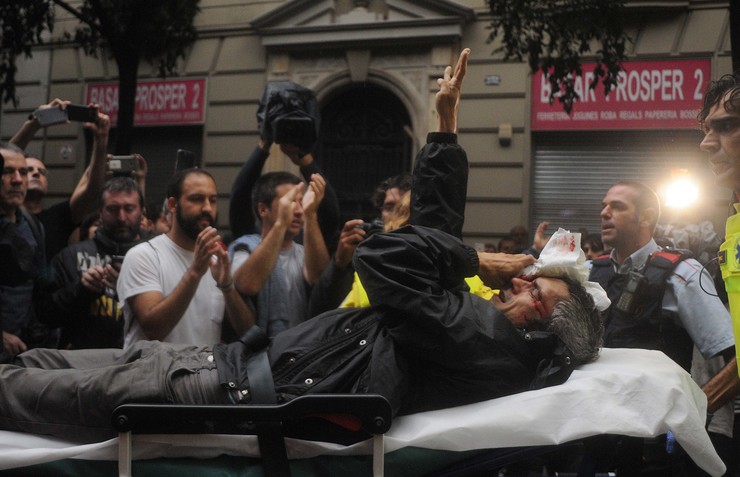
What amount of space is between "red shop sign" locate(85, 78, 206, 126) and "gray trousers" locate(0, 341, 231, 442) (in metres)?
11.0

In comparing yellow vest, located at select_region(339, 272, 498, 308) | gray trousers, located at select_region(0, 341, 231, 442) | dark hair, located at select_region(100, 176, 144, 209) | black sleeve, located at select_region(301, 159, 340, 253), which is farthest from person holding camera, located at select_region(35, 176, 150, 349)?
gray trousers, located at select_region(0, 341, 231, 442)

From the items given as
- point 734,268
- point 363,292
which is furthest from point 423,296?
point 363,292

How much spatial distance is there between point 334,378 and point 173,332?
149 cm

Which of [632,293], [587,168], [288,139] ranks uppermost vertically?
[587,168]

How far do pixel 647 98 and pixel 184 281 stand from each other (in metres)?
8.85

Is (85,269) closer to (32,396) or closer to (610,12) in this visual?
(32,396)

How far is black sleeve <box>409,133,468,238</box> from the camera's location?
311cm

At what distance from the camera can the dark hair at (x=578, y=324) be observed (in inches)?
115

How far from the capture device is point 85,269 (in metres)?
4.68

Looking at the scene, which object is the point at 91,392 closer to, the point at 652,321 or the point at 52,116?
the point at 652,321

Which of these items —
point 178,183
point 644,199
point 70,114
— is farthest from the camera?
point 70,114

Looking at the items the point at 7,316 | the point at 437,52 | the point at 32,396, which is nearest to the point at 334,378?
the point at 32,396

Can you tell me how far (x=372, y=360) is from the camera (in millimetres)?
2682

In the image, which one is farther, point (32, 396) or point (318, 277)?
point (318, 277)
